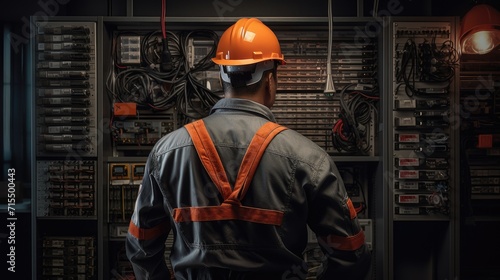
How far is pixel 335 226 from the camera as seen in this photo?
1312mm

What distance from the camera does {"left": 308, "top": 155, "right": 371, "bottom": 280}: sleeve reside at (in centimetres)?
130

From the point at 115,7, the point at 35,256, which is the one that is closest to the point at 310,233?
the point at 35,256

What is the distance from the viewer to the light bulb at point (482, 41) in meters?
2.43

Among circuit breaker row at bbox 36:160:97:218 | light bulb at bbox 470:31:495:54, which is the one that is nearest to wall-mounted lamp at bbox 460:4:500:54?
light bulb at bbox 470:31:495:54

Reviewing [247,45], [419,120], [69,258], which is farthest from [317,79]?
[69,258]

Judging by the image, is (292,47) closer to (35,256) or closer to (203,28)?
(203,28)

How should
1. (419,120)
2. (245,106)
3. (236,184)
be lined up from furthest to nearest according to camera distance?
(419,120), (245,106), (236,184)

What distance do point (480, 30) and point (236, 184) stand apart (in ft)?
6.21

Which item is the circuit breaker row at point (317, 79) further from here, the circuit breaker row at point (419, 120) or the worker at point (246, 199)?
the worker at point (246, 199)

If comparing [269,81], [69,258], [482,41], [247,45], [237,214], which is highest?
[482,41]

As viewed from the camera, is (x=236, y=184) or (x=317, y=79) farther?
(x=317, y=79)

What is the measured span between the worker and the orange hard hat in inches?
6.6

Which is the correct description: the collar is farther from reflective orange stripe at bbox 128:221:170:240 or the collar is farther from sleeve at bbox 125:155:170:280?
reflective orange stripe at bbox 128:221:170:240

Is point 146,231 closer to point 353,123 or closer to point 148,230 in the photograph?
point 148,230
